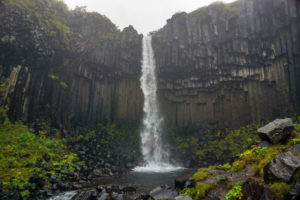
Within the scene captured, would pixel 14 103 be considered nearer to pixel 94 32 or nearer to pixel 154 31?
pixel 94 32

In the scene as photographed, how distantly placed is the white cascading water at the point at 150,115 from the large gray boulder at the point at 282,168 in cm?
2262

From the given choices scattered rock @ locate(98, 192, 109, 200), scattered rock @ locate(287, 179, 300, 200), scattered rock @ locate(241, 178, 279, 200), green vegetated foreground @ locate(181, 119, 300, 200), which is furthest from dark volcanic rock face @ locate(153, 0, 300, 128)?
scattered rock @ locate(287, 179, 300, 200)

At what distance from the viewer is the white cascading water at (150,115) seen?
2881 cm

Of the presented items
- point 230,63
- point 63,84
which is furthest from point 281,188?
point 230,63

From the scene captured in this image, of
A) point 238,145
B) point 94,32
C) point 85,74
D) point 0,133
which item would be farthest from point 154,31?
point 0,133

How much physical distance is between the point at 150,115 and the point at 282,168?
90.0 feet

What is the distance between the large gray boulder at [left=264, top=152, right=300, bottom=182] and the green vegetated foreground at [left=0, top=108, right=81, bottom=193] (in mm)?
11995

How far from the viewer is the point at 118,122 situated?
30531 millimetres

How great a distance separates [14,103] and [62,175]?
32.6 ft

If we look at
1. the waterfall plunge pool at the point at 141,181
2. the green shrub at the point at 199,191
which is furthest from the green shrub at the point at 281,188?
the waterfall plunge pool at the point at 141,181

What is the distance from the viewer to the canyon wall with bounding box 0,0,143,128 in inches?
804

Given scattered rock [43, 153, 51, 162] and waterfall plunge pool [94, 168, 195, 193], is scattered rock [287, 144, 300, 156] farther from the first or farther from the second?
scattered rock [43, 153, 51, 162]

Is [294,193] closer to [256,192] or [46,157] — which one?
[256,192]

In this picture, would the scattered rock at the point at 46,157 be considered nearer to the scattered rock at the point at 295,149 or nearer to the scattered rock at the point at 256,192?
the scattered rock at the point at 256,192
